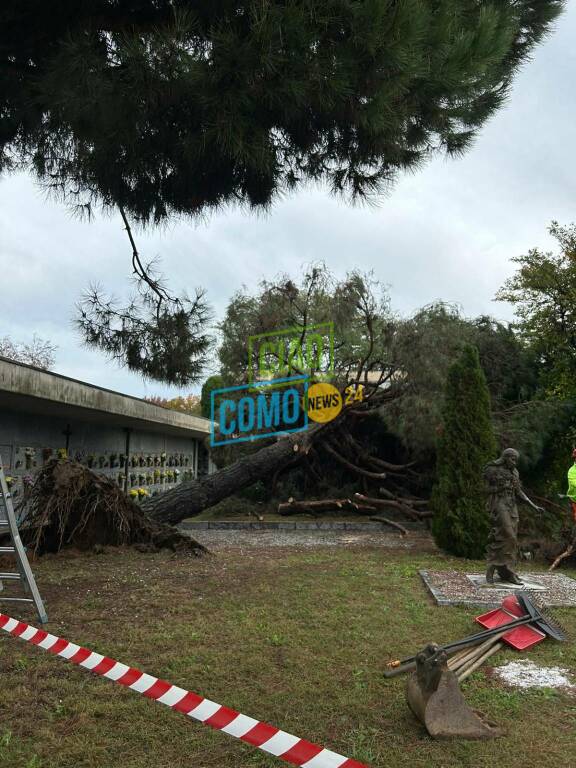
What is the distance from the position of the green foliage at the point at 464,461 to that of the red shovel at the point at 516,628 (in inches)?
156

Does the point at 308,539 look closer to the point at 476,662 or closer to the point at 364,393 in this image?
the point at 364,393

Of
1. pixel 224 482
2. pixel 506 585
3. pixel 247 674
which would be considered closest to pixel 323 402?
pixel 224 482

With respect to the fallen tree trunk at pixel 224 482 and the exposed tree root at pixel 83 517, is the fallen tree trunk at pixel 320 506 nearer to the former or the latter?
the fallen tree trunk at pixel 224 482

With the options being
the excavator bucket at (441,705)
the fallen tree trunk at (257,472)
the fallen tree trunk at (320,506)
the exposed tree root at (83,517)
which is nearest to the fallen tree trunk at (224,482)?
the fallen tree trunk at (257,472)

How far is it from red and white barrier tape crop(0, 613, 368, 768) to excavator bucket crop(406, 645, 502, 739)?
0.78 meters

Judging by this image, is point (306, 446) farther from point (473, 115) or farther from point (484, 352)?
point (473, 115)

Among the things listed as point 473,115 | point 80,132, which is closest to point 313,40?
point 80,132

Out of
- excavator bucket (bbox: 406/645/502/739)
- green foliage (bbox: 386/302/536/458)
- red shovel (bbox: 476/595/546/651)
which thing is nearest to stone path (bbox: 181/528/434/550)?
green foliage (bbox: 386/302/536/458)

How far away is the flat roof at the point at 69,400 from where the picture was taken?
29.6 feet

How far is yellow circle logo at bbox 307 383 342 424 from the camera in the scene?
1602 centimetres

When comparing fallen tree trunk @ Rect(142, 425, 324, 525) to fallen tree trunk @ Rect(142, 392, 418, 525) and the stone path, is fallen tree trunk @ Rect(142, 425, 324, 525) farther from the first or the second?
the stone path

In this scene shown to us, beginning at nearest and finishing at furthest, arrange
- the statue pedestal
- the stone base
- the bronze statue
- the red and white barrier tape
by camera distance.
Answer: the red and white barrier tape < the stone base < the statue pedestal < the bronze statue

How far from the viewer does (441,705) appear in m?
3.52

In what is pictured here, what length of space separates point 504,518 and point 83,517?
564cm
